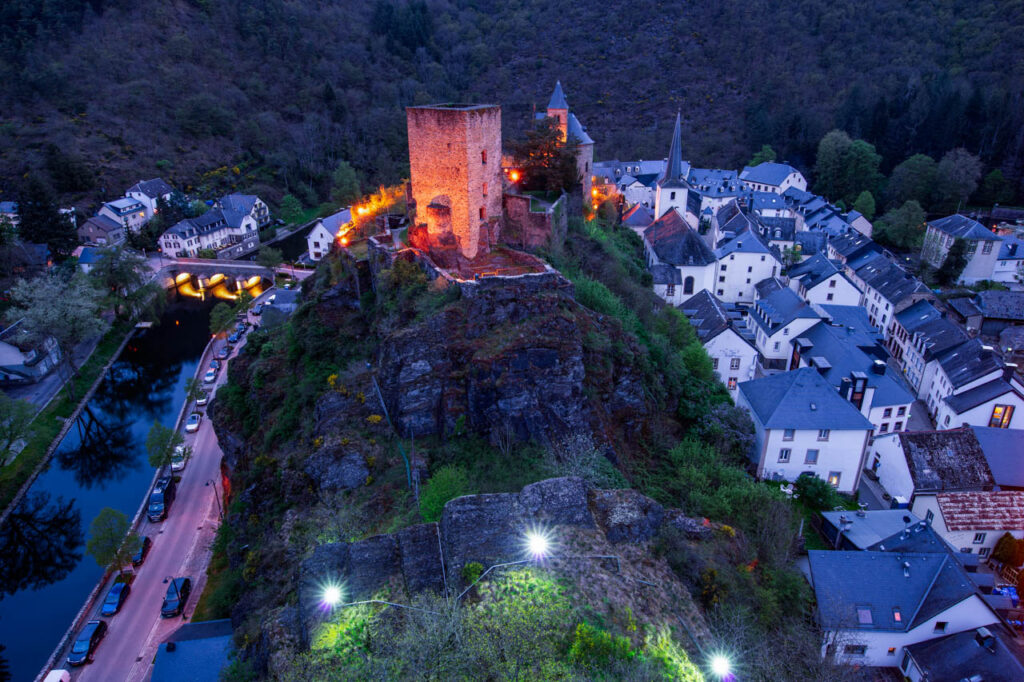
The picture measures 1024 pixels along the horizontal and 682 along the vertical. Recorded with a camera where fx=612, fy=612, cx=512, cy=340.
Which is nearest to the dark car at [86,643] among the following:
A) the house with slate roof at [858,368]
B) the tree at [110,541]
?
the tree at [110,541]

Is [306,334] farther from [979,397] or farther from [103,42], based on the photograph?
[103,42]

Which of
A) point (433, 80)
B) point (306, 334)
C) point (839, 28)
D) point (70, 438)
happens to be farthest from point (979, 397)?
point (433, 80)

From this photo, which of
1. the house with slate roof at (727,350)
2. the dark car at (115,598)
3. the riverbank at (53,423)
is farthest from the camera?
the house with slate roof at (727,350)

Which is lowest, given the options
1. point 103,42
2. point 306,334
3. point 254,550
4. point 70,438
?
point 70,438

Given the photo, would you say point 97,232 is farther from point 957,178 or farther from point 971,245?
point 957,178

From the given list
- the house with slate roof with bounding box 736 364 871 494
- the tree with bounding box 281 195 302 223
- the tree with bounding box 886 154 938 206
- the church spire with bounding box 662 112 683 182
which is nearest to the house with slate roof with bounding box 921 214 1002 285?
the tree with bounding box 886 154 938 206

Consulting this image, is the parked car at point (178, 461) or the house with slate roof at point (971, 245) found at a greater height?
the house with slate roof at point (971, 245)

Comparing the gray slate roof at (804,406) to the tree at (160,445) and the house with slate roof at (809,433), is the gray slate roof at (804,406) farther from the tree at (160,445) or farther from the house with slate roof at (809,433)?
the tree at (160,445)

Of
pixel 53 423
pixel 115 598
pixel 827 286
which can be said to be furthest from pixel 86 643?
pixel 827 286
